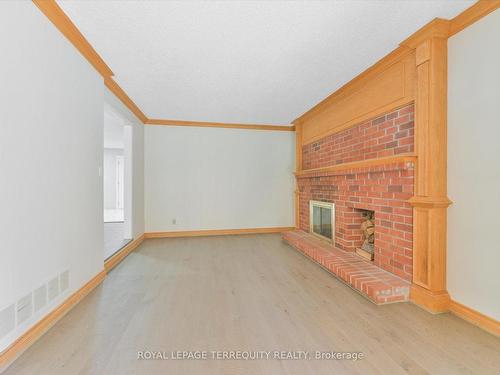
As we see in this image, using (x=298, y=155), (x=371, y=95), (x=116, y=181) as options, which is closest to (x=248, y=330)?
(x=371, y=95)

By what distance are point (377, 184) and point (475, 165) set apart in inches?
31.5

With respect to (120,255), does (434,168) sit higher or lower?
higher

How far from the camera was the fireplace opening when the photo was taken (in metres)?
2.70

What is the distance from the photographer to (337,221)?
3074 millimetres

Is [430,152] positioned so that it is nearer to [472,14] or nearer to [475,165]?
[475,165]

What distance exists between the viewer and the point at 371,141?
2508mm

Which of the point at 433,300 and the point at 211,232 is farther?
the point at 211,232

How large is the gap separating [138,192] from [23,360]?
2838mm

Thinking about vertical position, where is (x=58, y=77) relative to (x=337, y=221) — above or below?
above

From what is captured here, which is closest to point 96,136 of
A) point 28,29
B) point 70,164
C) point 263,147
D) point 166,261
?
point 70,164

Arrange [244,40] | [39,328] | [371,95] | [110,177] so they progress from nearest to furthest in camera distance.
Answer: [39,328], [244,40], [371,95], [110,177]

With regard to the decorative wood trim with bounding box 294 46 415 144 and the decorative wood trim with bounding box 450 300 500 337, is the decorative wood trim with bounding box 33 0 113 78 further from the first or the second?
the decorative wood trim with bounding box 450 300 500 337

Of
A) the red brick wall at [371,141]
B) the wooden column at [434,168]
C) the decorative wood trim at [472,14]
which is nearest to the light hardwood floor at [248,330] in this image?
the wooden column at [434,168]

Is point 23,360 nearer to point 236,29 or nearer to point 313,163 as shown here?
point 236,29
